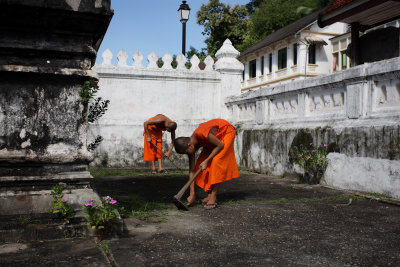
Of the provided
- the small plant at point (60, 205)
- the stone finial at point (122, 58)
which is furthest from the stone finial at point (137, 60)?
the small plant at point (60, 205)

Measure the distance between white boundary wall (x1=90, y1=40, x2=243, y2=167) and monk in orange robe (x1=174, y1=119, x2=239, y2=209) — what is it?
4.98 meters

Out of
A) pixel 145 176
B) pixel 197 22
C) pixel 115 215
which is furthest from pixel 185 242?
pixel 197 22

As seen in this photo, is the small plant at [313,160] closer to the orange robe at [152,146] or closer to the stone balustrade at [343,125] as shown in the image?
the stone balustrade at [343,125]

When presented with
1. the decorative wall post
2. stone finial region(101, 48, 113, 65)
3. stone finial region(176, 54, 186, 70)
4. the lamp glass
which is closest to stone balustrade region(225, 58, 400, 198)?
the decorative wall post

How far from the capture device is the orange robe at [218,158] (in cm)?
482

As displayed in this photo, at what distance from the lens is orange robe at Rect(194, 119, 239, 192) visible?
190 inches

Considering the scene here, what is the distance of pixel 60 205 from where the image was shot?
3000mm

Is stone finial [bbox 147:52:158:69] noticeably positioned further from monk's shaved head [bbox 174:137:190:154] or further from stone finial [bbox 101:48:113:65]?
monk's shaved head [bbox 174:137:190:154]

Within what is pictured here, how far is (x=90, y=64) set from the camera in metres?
3.48

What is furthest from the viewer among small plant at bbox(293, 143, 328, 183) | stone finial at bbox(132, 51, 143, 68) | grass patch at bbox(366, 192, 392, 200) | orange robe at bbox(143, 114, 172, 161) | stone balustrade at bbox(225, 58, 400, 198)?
stone finial at bbox(132, 51, 143, 68)

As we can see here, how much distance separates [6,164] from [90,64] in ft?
3.53

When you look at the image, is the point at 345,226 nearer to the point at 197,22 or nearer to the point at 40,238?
the point at 40,238

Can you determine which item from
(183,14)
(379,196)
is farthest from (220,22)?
(379,196)

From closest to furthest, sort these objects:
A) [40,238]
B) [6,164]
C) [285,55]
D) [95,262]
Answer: [95,262]
[40,238]
[6,164]
[285,55]
